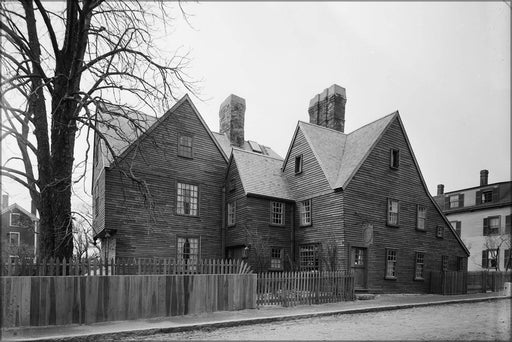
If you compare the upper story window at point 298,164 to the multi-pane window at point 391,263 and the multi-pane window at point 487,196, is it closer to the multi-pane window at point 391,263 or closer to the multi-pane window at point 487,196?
the multi-pane window at point 391,263

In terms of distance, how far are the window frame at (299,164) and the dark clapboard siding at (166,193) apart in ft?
15.5

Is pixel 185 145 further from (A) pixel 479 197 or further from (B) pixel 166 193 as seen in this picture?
(A) pixel 479 197

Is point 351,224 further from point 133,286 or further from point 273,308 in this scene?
point 133,286

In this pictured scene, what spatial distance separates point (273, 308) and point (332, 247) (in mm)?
7930

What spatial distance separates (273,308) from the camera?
14969mm

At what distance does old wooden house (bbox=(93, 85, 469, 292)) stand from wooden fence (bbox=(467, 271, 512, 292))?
1.53m

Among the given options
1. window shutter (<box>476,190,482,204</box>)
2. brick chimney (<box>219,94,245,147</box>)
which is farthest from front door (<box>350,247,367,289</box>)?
window shutter (<box>476,190,482,204</box>)

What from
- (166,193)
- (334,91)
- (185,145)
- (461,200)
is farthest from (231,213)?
(461,200)

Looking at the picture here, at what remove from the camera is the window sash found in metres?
24.6

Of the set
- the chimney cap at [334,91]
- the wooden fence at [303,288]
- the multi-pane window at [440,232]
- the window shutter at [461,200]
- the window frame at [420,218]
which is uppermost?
the chimney cap at [334,91]

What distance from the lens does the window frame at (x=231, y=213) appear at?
25.1 m

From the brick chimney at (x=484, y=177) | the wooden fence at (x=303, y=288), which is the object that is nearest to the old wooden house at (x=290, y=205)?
the wooden fence at (x=303, y=288)

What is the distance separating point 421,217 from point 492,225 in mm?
18123

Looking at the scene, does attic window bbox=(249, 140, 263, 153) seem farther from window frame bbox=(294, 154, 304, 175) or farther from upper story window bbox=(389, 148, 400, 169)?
upper story window bbox=(389, 148, 400, 169)
